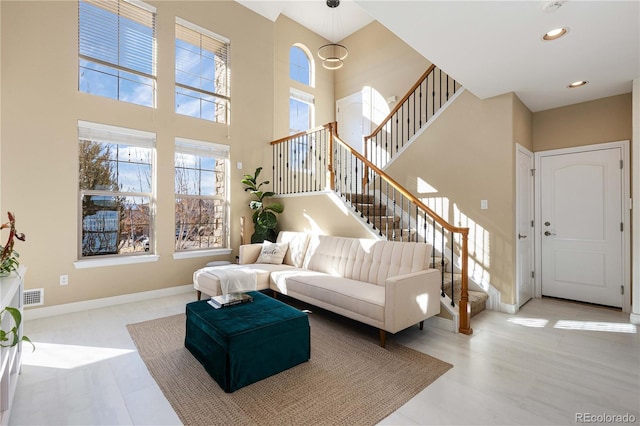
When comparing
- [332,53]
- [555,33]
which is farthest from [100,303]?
[555,33]

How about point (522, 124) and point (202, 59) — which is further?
point (202, 59)

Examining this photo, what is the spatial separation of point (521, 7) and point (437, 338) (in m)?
2.89

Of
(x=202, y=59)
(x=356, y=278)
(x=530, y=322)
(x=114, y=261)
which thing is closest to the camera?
(x=530, y=322)

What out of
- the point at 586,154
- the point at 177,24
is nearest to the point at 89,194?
the point at 177,24

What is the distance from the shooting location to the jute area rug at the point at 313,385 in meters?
1.92

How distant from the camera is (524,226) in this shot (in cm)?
433

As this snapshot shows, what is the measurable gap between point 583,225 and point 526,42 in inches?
114

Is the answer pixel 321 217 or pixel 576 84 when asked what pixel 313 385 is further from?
pixel 576 84

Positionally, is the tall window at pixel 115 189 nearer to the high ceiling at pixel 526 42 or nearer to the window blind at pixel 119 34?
the window blind at pixel 119 34

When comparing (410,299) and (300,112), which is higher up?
(300,112)

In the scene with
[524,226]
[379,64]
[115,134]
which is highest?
[379,64]

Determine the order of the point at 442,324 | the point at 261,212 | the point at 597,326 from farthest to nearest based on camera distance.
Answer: the point at 261,212
the point at 597,326
the point at 442,324

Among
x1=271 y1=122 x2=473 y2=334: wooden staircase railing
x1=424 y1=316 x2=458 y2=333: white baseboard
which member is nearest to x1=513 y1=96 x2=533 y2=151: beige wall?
x1=271 y1=122 x2=473 y2=334: wooden staircase railing

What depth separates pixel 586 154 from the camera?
14.1 feet
